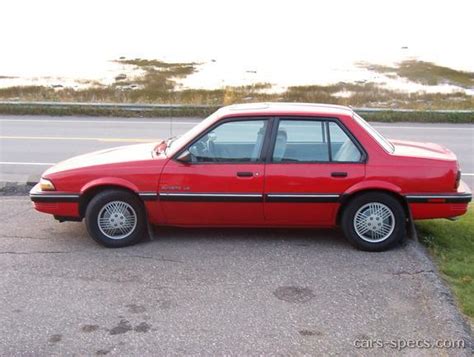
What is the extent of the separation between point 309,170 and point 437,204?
1.29 metres

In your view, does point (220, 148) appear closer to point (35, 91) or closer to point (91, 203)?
point (91, 203)

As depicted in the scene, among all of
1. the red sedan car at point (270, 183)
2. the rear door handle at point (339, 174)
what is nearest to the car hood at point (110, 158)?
the red sedan car at point (270, 183)

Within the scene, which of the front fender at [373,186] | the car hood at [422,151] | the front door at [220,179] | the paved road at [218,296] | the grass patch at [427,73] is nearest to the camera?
the paved road at [218,296]

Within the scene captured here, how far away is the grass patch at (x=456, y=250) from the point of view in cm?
480

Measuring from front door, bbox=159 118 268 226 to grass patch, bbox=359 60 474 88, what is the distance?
97.1 feet

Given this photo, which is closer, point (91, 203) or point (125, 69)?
point (91, 203)

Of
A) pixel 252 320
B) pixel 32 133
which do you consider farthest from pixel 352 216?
pixel 32 133

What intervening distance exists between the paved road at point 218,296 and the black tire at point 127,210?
107mm

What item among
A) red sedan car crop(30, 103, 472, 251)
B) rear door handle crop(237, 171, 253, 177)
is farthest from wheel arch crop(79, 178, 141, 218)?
rear door handle crop(237, 171, 253, 177)

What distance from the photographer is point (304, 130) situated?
19.7ft

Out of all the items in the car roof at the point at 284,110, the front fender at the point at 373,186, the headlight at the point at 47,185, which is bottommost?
the headlight at the point at 47,185

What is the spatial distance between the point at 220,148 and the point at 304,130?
2.83 ft

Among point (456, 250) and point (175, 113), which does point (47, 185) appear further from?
point (175, 113)

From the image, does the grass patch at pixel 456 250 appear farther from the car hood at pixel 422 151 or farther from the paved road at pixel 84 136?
the paved road at pixel 84 136
